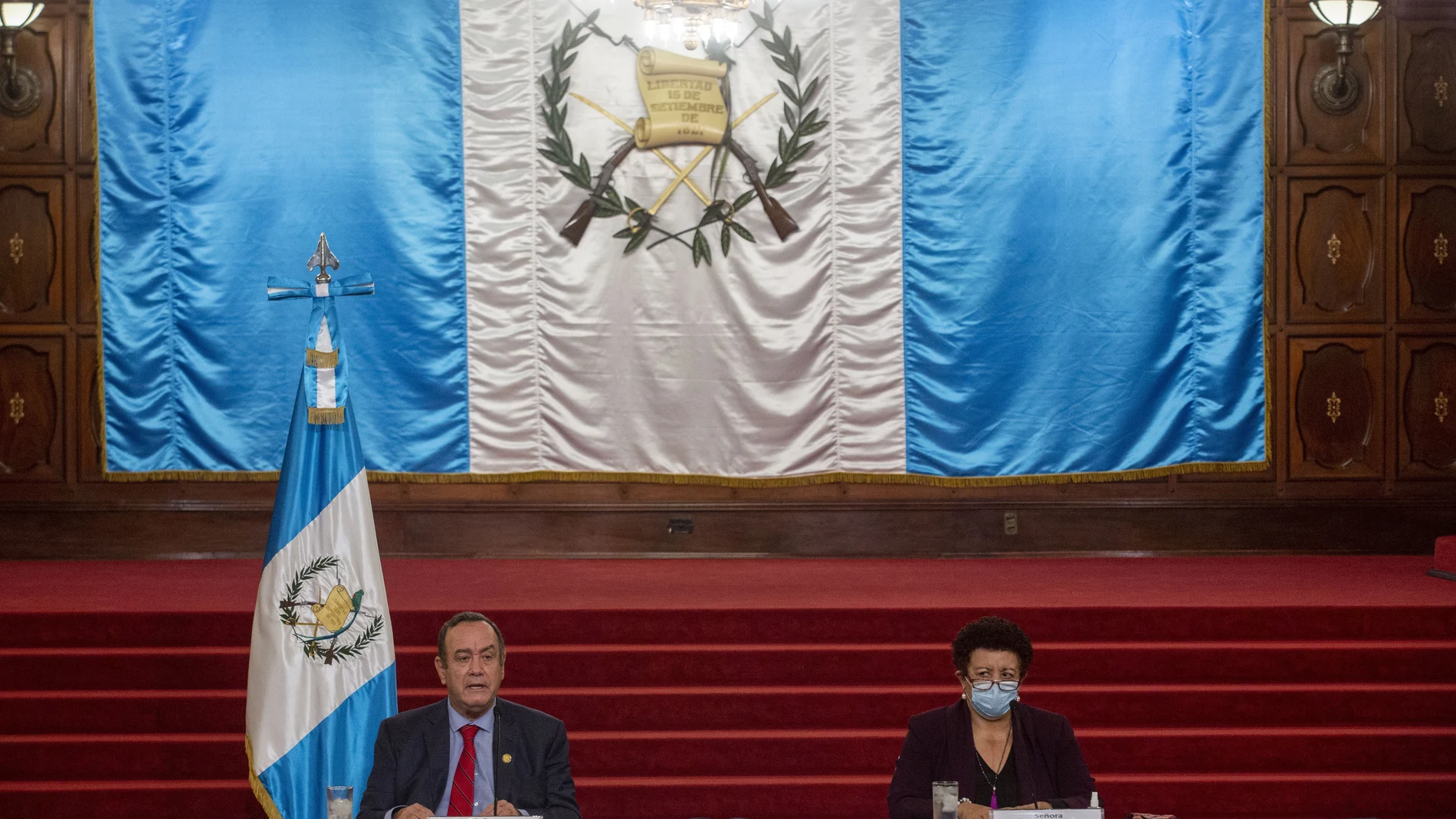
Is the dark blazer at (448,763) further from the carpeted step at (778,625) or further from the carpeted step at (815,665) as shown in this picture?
the carpeted step at (778,625)

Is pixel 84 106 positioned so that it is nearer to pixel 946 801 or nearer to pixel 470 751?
pixel 470 751

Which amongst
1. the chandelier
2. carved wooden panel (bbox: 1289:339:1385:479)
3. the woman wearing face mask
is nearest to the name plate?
the woman wearing face mask

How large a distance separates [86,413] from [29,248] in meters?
0.96

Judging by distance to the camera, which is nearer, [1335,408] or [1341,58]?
[1341,58]

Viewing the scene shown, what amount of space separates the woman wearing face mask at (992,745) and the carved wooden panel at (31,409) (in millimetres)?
6115

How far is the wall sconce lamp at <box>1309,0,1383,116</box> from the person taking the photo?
7.50 meters

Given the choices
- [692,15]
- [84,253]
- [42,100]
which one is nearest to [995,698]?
[692,15]

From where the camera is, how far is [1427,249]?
780cm

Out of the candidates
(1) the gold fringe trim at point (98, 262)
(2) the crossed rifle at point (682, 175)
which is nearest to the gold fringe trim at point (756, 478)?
(2) the crossed rifle at point (682, 175)

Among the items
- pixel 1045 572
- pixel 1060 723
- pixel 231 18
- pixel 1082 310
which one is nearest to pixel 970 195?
pixel 1082 310

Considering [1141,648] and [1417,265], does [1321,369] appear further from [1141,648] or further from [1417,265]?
[1141,648]

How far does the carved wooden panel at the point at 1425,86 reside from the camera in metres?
7.79

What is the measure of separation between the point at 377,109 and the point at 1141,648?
4.84 metres

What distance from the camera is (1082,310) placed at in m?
7.64
